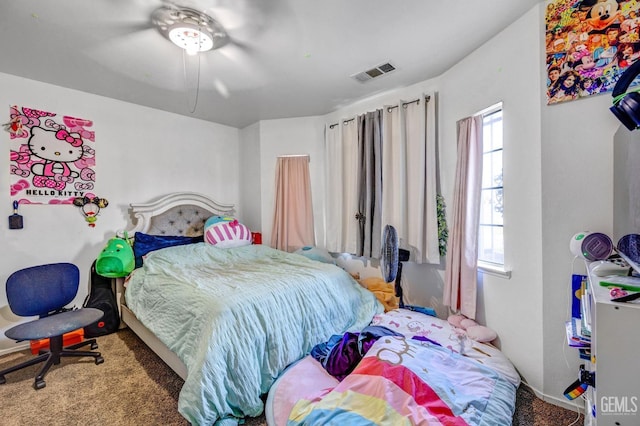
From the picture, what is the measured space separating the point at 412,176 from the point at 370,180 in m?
0.48

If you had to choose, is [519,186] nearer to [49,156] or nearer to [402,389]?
[402,389]

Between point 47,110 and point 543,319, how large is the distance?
451 centimetres

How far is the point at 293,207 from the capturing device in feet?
12.1

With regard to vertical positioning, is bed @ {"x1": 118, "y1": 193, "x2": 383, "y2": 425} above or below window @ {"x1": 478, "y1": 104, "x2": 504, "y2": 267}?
below

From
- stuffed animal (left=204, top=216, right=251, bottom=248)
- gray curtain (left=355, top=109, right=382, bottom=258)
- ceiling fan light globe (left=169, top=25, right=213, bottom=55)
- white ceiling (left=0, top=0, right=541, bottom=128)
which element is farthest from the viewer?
stuffed animal (left=204, top=216, right=251, bottom=248)

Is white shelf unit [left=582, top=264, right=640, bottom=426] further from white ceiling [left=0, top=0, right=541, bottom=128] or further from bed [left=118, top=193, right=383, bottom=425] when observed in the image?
white ceiling [left=0, top=0, right=541, bottom=128]

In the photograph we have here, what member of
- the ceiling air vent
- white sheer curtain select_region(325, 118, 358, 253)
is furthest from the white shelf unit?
white sheer curtain select_region(325, 118, 358, 253)

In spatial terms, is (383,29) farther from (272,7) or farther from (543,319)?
(543,319)

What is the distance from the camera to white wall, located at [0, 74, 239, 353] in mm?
2449

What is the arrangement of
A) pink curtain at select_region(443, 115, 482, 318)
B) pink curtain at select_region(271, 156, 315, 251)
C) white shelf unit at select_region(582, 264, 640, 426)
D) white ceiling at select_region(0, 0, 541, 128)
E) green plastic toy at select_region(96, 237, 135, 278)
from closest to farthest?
white shelf unit at select_region(582, 264, 640, 426), white ceiling at select_region(0, 0, 541, 128), pink curtain at select_region(443, 115, 482, 318), green plastic toy at select_region(96, 237, 135, 278), pink curtain at select_region(271, 156, 315, 251)

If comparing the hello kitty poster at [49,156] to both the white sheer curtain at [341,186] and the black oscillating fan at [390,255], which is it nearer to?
the white sheer curtain at [341,186]

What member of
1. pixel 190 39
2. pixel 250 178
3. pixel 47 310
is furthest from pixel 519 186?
pixel 47 310

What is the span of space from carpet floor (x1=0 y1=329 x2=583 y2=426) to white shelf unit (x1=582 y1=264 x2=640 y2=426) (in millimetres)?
956

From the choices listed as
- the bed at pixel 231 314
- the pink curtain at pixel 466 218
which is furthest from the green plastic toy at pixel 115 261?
the pink curtain at pixel 466 218
